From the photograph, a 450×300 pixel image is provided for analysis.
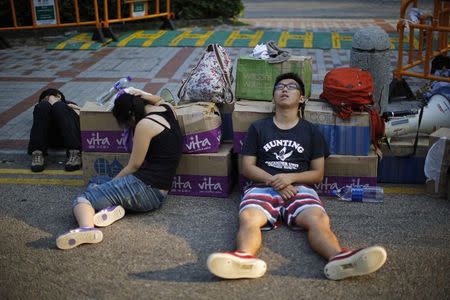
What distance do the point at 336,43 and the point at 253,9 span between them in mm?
8636

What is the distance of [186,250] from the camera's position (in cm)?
417

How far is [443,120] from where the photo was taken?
217 inches

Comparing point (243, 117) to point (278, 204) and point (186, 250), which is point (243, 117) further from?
point (186, 250)

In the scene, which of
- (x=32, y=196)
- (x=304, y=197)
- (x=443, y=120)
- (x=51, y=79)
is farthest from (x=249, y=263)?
Answer: (x=51, y=79)

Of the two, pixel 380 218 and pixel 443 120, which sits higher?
pixel 443 120

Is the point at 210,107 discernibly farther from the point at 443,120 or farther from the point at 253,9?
the point at 253,9

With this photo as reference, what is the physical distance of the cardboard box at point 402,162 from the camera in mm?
5207

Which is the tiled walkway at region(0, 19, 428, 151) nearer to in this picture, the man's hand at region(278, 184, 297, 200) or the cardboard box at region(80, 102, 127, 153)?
the cardboard box at region(80, 102, 127, 153)

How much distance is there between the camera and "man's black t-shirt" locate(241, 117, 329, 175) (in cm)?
466

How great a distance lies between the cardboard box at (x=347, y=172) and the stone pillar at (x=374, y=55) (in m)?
1.24

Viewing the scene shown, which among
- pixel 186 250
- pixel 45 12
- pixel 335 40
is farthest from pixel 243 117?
pixel 45 12

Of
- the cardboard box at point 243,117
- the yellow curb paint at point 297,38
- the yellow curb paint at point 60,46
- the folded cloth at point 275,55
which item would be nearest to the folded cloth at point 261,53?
the folded cloth at point 275,55

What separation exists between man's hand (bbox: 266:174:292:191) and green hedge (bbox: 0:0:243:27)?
9.28 m

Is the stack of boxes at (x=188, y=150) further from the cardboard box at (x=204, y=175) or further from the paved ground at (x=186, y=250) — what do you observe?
the paved ground at (x=186, y=250)
